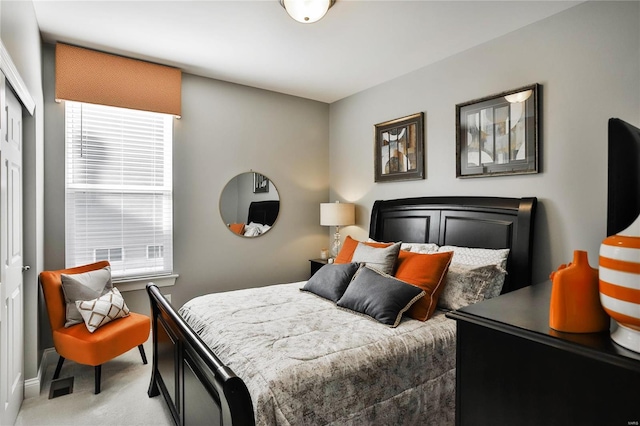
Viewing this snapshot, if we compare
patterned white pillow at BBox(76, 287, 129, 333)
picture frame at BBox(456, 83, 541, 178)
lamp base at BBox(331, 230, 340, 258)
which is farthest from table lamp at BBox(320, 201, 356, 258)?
patterned white pillow at BBox(76, 287, 129, 333)

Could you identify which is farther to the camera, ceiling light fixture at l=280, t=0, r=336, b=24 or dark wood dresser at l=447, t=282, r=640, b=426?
ceiling light fixture at l=280, t=0, r=336, b=24

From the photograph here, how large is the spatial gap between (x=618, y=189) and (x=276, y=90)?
3810 mm

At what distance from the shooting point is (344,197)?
4.53 meters

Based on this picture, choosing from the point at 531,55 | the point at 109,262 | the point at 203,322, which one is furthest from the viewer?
the point at 109,262

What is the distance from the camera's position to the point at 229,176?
13.0ft

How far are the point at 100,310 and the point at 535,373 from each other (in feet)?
9.44

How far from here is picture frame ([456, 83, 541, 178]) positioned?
2.72 metres

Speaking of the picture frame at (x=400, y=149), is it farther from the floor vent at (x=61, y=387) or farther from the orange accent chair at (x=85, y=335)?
the floor vent at (x=61, y=387)

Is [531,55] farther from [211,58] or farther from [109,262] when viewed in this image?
[109,262]

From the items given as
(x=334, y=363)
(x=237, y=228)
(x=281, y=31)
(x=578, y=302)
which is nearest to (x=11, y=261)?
(x=334, y=363)

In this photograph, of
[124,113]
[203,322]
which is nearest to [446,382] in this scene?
[203,322]

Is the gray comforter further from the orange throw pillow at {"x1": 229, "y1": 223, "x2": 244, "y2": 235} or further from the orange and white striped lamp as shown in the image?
the orange throw pillow at {"x1": 229, "y1": 223, "x2": 244, "y2": 235}

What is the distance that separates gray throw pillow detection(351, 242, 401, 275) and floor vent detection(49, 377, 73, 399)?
7.69ft

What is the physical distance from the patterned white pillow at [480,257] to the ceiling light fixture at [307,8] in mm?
1954
